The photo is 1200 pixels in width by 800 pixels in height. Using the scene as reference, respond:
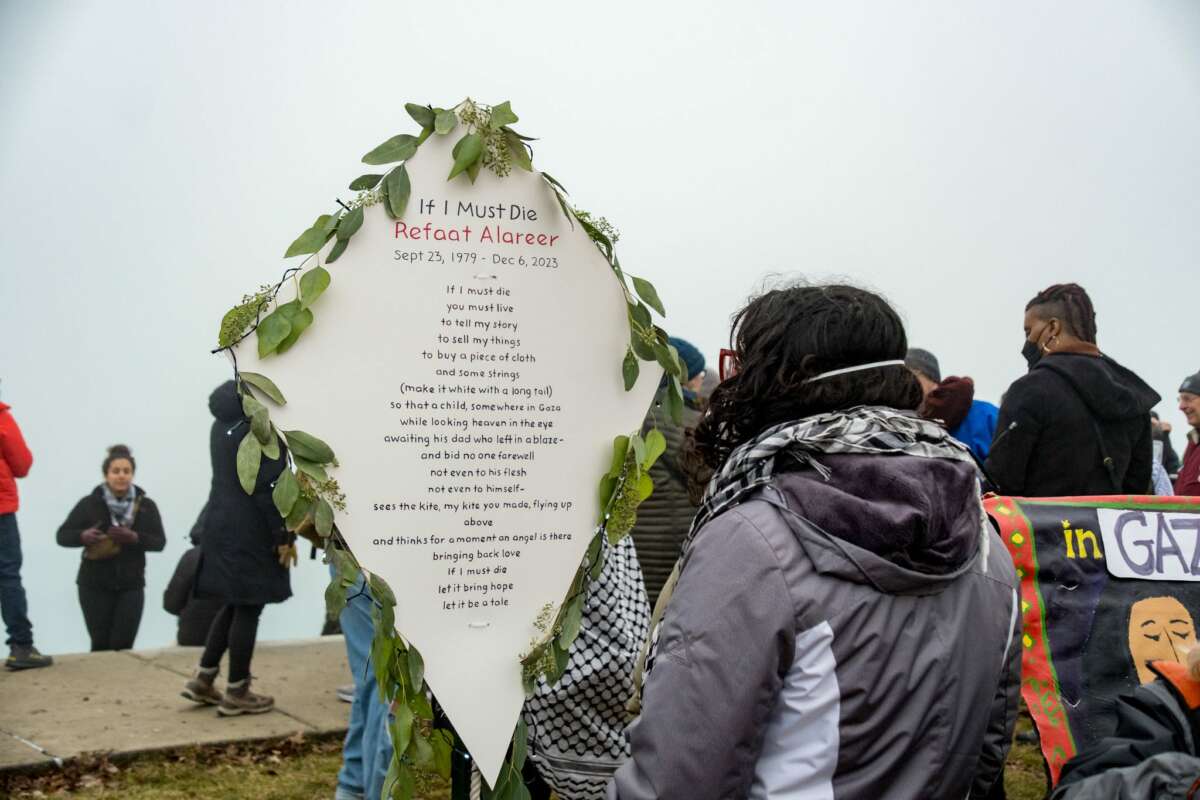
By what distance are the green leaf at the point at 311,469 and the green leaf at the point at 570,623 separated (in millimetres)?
522

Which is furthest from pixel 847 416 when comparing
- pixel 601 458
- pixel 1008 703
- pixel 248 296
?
pixel 248 296

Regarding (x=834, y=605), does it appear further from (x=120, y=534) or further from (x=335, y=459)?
(x=120, y=534)

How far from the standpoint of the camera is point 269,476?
15.5ft

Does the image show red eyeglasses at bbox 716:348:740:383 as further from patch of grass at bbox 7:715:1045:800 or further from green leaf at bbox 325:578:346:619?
patch of grass at bbox 7:715:1045:800

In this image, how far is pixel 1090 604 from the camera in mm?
2822

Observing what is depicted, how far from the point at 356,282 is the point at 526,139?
40 centimetres

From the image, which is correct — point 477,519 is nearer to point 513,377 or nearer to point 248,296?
point 513,377

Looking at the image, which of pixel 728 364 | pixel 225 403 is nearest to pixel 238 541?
pixel 225 403

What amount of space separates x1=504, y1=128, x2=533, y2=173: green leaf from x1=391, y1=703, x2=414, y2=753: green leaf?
0.97 m

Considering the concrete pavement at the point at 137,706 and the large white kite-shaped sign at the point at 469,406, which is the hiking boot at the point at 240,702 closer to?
the concrete pavement at the point at 137,706

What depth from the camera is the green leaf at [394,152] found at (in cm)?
194

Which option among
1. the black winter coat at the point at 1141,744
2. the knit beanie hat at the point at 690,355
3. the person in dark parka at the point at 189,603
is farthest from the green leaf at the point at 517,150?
the person in dark parka at the point at 189,603

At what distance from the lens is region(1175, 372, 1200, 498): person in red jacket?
209 inches

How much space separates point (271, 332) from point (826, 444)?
0.90 m
